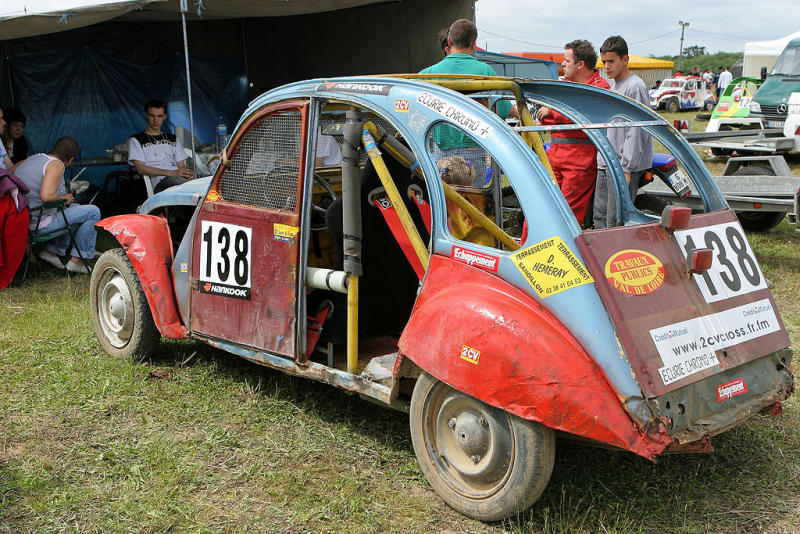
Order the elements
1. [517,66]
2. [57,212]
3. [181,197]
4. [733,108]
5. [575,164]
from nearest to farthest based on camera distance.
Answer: [181,197], [575,164], [57,212], [733,108], [517,66]

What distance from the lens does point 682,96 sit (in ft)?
104

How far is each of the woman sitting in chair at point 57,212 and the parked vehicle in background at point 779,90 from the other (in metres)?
13.5

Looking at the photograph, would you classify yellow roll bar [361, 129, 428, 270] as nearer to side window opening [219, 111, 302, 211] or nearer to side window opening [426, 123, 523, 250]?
side window opening [426, 123, 523, 250]

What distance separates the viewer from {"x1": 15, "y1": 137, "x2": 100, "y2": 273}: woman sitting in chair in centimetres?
729

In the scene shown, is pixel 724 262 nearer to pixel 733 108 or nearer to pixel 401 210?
pixel 401 210

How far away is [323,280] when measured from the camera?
3664mm

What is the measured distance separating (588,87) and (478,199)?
789mm

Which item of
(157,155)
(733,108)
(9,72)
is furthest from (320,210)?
(733,108)

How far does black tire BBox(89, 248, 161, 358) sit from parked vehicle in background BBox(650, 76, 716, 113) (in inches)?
1158

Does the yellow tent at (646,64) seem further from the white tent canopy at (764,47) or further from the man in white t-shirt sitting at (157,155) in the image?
the man in white t-shirt sitting at (157,155)

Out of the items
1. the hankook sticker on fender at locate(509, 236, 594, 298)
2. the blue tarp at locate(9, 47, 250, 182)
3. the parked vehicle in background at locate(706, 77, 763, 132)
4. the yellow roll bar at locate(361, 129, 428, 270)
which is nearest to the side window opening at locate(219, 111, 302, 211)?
the yellow roll bar at locate(361, 129, 428, 270)

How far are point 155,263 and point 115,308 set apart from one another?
0.56 metres

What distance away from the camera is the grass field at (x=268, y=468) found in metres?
3.12

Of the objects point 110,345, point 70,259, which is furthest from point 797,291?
point 70,259
